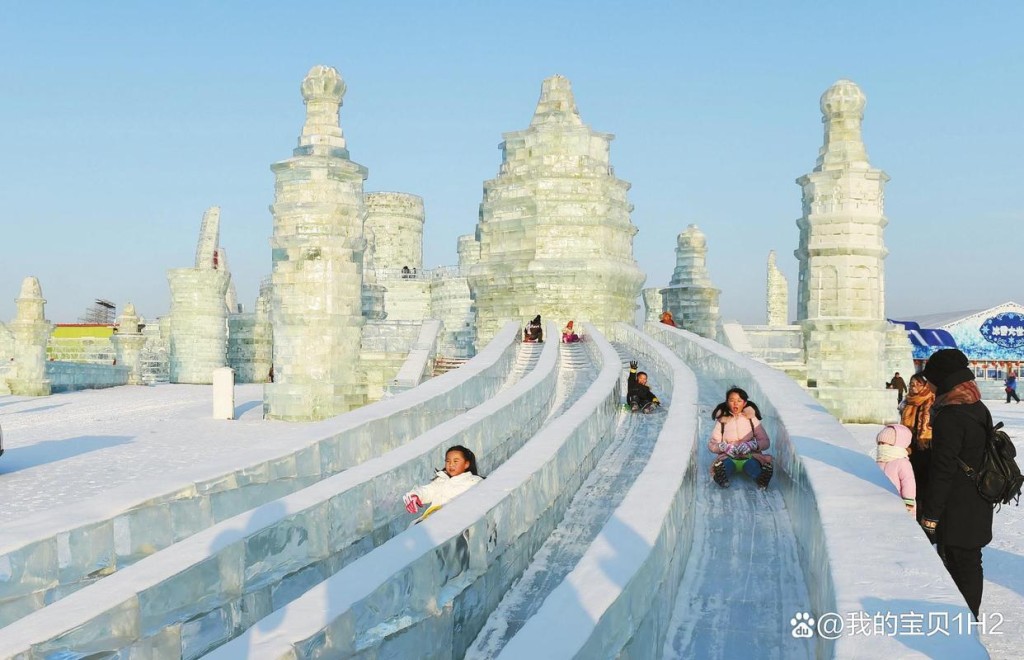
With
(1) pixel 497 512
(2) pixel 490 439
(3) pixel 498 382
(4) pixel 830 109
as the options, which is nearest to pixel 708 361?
(3) pixel 498 382

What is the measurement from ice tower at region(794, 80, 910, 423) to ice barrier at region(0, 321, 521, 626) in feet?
33.5

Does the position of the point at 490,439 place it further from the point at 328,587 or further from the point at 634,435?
the point at 328,587

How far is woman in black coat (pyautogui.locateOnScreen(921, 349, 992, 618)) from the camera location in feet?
14.5

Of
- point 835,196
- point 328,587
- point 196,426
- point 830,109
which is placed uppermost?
A: point 830,109

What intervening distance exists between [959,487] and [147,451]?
463 inches

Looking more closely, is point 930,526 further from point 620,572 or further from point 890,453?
point 620,572

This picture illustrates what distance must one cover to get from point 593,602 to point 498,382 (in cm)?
955

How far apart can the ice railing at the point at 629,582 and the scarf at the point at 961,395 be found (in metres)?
1.59

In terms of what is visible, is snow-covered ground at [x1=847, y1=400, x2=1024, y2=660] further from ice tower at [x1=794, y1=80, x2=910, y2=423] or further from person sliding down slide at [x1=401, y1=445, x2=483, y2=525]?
ice tower at [x1=794, y1=80, x2=910, y2=423]

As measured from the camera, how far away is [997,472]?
4352 mm

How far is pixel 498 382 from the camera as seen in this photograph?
13.2 metres

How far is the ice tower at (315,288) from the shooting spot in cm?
1653

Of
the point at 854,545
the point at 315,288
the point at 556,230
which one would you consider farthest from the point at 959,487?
the point at 556,230

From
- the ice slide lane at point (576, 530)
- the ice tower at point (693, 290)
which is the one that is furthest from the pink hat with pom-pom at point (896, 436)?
the ice tower at point (693, 290)
